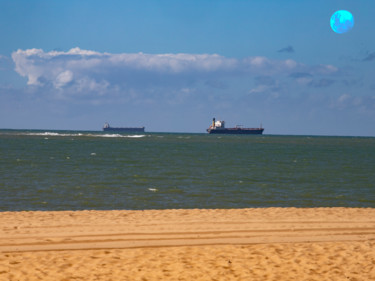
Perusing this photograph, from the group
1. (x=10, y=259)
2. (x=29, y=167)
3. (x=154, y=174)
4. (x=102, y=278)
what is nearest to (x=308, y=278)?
(x=102, y=278)

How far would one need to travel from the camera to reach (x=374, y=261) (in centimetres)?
1199

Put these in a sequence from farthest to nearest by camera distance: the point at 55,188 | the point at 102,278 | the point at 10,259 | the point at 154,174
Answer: the point at 154,174, the point at 55,188, the point at 10,259, the point at 102,278

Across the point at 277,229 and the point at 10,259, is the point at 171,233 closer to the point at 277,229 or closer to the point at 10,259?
the point at 277,229

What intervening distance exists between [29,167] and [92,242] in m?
33.5

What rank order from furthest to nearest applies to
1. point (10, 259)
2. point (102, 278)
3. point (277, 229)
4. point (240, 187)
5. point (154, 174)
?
point (154, 174), point (240, 187), point (277, 229), point (10, 259), point (102, 278)

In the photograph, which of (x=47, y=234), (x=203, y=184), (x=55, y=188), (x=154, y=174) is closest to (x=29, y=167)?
(x=154, y=174)

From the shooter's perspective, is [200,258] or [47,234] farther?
[47,234]

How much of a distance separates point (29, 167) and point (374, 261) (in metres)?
37.7

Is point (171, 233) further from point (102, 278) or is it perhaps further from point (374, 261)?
point (374, 261)

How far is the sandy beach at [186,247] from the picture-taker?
35.6 ft

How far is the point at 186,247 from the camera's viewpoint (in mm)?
12719

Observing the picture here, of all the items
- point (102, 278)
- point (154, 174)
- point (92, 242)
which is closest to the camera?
point (102, 278)

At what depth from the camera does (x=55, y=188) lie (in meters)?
30.3

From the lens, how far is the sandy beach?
1085 centimetres
